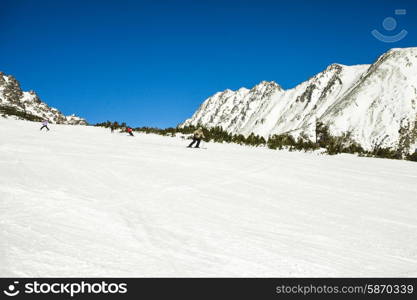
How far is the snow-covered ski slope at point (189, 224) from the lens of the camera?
2742mm

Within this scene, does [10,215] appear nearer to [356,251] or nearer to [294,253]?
[294,253]

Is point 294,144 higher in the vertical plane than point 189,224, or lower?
higher

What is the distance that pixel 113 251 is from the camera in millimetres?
2871

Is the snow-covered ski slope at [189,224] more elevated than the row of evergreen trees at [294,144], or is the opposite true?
the row of evergreen trees at [294,144]

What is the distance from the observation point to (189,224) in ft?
12.9

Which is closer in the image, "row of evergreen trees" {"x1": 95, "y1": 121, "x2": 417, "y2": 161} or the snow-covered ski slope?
the snow-covered ski slope

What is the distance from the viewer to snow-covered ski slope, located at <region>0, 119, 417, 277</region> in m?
2.74

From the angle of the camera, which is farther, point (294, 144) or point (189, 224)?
point (294, 144)

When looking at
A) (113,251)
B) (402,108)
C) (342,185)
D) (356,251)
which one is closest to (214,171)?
(342,185)

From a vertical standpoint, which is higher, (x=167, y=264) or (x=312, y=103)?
(x=312, y=103)

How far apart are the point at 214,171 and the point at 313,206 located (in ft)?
10.9

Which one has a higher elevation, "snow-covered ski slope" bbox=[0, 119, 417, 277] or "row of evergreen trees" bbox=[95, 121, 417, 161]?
"row of evergreen trees" bbox=[95, 121, 417, 161]

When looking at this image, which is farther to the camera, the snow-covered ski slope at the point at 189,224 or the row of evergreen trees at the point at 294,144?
the row of evergreen trees at the point at 294,144

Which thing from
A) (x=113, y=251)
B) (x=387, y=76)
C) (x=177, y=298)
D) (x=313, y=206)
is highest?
(x=387, y=76)
